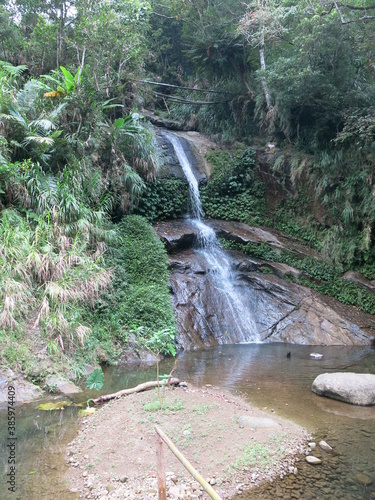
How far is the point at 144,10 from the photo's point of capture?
14.0 m

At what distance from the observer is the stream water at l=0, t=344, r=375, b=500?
341 centimetres

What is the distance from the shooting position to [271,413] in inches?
201

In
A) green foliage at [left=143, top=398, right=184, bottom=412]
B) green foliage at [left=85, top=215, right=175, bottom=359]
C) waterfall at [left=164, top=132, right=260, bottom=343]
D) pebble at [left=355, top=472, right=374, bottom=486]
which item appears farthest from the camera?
waterfall at [left=164, top=132, right=260, bottom=343]

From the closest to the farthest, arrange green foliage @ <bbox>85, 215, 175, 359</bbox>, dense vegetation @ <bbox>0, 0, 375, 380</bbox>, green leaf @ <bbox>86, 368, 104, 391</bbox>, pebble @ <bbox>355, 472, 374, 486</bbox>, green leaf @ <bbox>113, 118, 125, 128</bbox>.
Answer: pebble @ <bbox>355, 472, 374, 486</bbox>, green leaf @ <bbox>86, 368, 104, 391</bbox>, dense vegetation @ <bbox>0, 0, 375, 380</bbox>, green foliage @ <bbox>85, 215, 175, 359</bbox>, green leaf @ <bbox>113, 118, 125, 128</bbox>

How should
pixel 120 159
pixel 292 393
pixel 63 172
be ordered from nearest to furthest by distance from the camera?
pixel 292 393 → pixel 63 172 → pixel 120 159

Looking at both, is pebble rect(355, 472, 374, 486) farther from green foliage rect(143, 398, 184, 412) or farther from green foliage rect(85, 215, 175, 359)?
green foliage rect(85, 215, 175, 359)

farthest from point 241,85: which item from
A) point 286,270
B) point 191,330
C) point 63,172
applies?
point 191,330

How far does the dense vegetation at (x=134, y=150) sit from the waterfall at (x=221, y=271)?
764 mm

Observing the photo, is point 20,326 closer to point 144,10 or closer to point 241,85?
point 144,10

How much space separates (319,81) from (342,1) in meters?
2.74

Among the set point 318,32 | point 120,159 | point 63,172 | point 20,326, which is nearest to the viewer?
point 20,326

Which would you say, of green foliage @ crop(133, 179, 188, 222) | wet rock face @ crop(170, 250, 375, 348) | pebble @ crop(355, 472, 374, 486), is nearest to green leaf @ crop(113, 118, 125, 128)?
green foliage @ crop(133, 179, 188, 222)

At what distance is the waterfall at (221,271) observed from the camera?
10.9 metres

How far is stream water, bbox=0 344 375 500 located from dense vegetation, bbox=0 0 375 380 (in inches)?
45.7
